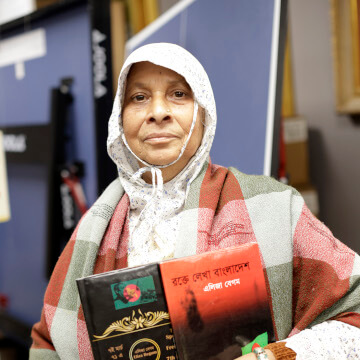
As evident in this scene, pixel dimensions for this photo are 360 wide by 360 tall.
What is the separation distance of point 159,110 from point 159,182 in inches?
6.4

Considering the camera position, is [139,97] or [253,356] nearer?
[253,356]

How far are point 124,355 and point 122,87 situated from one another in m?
0.58

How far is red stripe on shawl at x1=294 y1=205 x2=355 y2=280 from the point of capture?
99 centimetres

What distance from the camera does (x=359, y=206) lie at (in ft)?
8.50

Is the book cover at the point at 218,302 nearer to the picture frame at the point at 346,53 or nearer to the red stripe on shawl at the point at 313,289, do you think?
the red stripe on shawl at the point at 313,289

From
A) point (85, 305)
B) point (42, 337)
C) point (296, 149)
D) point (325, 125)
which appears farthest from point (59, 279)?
point (325, 125)

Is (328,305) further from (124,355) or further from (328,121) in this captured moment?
(328,121)

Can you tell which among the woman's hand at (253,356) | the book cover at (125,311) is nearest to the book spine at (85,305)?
the book cover at (125,311)

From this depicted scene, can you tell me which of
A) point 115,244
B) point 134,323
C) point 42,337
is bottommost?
point 42,337

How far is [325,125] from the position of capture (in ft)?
9.16

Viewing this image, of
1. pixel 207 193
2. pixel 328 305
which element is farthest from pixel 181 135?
pixel 328 305

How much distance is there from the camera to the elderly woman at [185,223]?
3.23 feet

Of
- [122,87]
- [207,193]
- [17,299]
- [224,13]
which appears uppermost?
[224,13]

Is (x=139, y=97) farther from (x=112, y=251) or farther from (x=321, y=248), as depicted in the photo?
(x=321, y=248)
